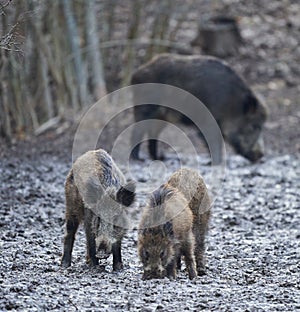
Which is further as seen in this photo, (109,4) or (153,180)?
(109,4)

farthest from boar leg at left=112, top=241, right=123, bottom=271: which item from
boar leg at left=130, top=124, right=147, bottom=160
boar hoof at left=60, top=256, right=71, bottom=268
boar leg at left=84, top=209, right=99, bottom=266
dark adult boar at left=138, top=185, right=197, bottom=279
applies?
boar leg at left=130, top=124, right=147, bottom=160

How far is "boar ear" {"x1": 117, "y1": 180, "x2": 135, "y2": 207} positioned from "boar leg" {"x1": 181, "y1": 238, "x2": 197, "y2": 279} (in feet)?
1.85

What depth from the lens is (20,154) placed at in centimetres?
1185

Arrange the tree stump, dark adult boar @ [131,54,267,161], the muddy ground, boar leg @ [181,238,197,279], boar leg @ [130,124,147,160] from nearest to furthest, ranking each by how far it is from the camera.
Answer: the muddy ground < boar leg @ [181,238,197,279] < dark adult boar @ [131,54,267,161] < boar leg @ [130,124,147,160] < the tree stump

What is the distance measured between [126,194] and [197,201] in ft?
2.64

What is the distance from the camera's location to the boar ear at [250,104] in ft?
42.6

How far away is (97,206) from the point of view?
6.56m

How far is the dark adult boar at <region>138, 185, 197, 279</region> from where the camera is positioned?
6.22 metres

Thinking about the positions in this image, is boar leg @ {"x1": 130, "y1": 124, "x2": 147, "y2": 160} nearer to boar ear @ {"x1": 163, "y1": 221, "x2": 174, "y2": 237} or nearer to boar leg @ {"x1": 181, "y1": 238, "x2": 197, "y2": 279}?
boar leg @ {"x1": 181, "y1": 238, "x2": 197, "y2": 279}

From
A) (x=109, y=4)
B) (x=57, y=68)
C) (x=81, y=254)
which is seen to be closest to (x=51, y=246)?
(x=81, y=254)

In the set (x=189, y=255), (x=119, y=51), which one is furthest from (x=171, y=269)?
(x=119, y=51)

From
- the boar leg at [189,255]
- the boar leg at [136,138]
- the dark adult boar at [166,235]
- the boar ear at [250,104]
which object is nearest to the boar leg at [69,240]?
the dark adult boar at [166,235]

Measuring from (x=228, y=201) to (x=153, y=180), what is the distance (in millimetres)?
1584

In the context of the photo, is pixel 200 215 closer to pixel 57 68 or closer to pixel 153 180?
pixel 153 180
